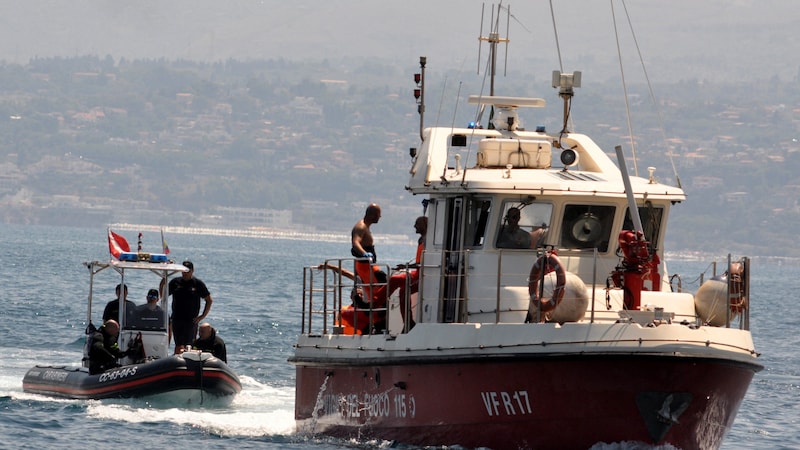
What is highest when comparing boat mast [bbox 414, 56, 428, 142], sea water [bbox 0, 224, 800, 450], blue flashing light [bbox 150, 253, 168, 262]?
boat mast [bbox 414, 56, 428, 142]

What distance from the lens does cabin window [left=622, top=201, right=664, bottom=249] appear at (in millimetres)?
18844

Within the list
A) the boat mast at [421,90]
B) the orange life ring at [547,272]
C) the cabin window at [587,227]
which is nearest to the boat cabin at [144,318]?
the boat mast at [421,90]

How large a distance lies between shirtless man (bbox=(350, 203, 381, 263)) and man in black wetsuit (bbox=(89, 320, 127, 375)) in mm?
5655

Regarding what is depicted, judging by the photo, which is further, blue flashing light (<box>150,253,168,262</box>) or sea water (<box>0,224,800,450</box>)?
blue flashing light (<box>150,253,168,262</box>)

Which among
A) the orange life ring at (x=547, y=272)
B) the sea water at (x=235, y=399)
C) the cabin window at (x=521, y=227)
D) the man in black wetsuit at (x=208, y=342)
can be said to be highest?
the cabin window at (x=521, y=227)

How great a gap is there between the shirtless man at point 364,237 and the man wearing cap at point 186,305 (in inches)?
237

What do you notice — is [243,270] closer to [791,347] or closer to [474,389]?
[791,347]

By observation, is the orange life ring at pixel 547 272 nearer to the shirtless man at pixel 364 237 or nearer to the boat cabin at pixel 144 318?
the shirtless man at pixel 364 237

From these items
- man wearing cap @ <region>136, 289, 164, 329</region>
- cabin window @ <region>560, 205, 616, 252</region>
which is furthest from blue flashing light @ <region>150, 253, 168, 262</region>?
cabin window @ <region>560, 205, 616, 252</region>

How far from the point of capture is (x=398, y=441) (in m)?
18.8

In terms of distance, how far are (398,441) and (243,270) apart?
2822 inches

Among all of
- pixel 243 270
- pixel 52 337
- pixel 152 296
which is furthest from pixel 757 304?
pixel 152 296

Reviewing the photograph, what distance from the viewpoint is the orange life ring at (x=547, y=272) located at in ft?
55.2

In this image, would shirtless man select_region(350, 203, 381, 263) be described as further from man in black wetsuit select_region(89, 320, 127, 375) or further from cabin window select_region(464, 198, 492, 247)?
man in black wetsuit select_region(89, 320, 127, 375)
